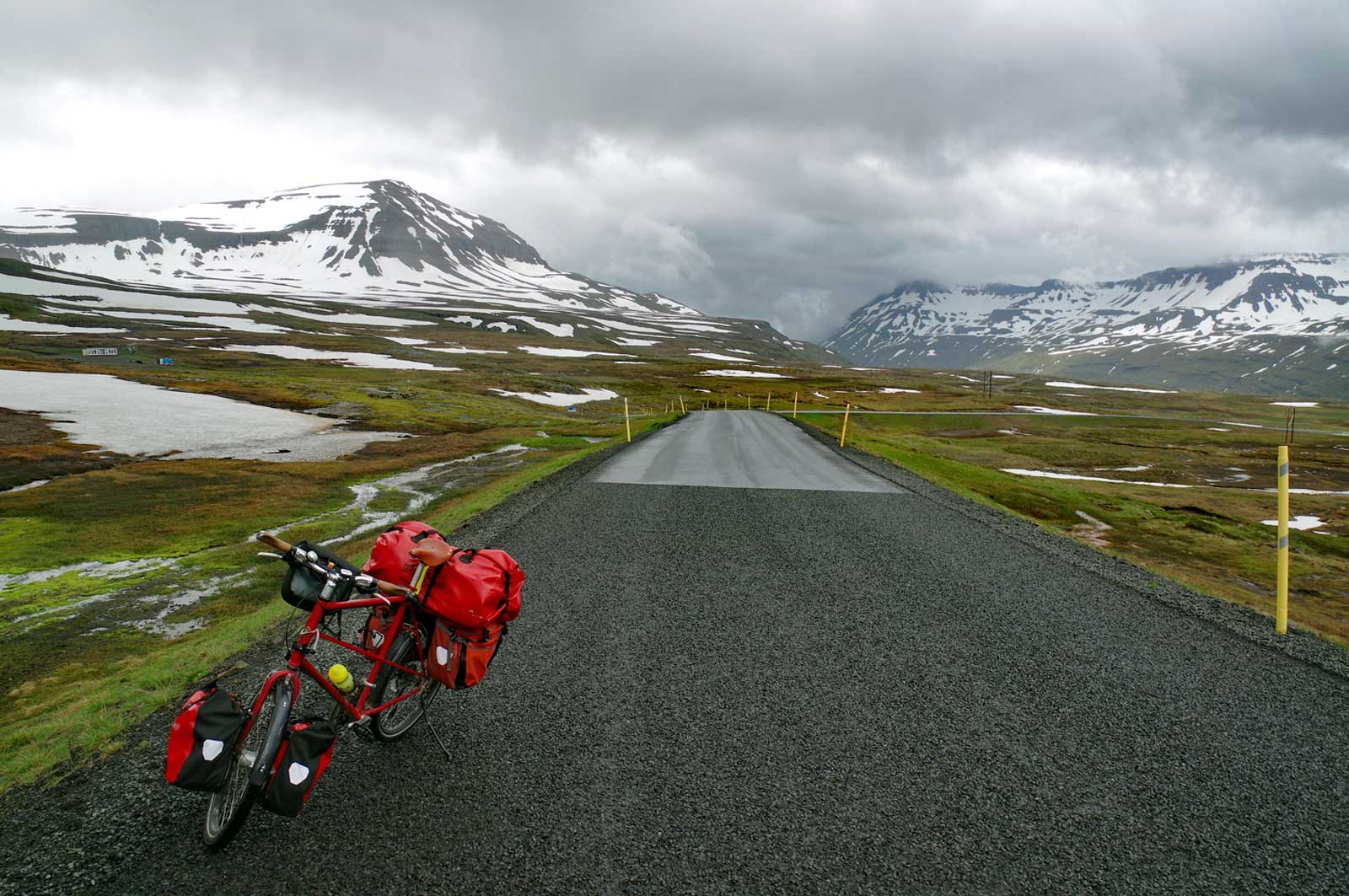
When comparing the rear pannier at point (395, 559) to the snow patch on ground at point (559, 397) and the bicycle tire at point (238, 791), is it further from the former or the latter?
the snow patch on ground at point (559, 397)

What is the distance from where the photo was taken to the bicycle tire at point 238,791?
4113 millimetres

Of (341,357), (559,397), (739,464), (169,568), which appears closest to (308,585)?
Answer: (169,568)

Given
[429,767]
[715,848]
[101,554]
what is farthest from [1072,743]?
[101,554]

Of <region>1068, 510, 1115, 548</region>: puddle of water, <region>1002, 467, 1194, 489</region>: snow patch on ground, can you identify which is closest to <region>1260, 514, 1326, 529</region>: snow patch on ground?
<region>1002, 467, 1194, 489</region>: snow patch on ground

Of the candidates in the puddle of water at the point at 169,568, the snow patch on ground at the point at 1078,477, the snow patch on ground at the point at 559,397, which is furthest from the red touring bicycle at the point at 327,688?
the snow patch on ground at the point at 559,397

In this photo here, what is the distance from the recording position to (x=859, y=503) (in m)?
16.1

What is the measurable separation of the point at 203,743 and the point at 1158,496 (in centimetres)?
4747

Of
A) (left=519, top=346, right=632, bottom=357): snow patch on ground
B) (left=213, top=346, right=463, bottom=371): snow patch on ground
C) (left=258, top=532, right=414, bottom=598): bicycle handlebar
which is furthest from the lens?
(left=519, top=346, right=632, bottom=357): snow patch on ground

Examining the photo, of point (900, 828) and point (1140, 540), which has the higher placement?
point (900, 828)

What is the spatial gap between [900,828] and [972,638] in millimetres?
3906

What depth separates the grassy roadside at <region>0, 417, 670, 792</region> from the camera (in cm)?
540

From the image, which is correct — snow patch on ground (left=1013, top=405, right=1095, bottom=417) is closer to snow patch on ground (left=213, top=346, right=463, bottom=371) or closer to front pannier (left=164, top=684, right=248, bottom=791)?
snow patch on ground (left=213, top=346, right=463, bottom=371)

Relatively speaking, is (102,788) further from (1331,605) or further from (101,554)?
(1331,605)

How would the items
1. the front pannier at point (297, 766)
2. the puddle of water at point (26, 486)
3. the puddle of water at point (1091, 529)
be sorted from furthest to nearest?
the puddle of water at point (1091, 529) → the puddle of water at point (26, 486) → the front pannier at point (297, 766)
